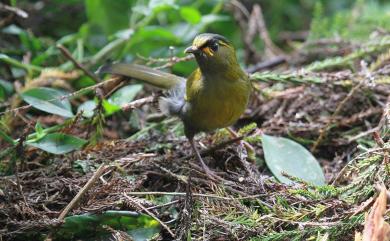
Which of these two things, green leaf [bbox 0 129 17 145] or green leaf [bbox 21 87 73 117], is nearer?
green leaf [bbox 0 129 17 145]

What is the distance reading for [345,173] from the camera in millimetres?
2688

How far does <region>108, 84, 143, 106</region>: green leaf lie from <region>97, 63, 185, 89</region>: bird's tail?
143 mm

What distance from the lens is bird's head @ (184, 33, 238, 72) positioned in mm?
3012

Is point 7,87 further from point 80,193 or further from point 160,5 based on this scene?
point 80,193

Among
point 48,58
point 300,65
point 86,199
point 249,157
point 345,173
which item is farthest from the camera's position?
point 300,65

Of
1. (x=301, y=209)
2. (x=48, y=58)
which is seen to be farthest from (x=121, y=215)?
(x=48, y=58)

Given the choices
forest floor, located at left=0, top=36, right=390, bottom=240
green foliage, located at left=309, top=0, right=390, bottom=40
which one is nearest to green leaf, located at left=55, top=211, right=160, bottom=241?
forest floor, located at left=0, top=36, right=390, bottom=240

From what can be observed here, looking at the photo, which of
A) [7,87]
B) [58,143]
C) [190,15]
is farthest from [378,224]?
[190,15]

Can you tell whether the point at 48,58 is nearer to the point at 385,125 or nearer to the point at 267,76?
the point at 267,76

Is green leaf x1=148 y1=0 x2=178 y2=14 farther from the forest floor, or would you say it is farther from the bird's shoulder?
the bird's shoulder

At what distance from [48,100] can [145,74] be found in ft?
2.01

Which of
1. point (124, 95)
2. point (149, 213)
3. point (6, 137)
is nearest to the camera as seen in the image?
point (149, 213)

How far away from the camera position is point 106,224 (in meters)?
2.48

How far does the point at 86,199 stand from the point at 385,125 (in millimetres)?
1482
